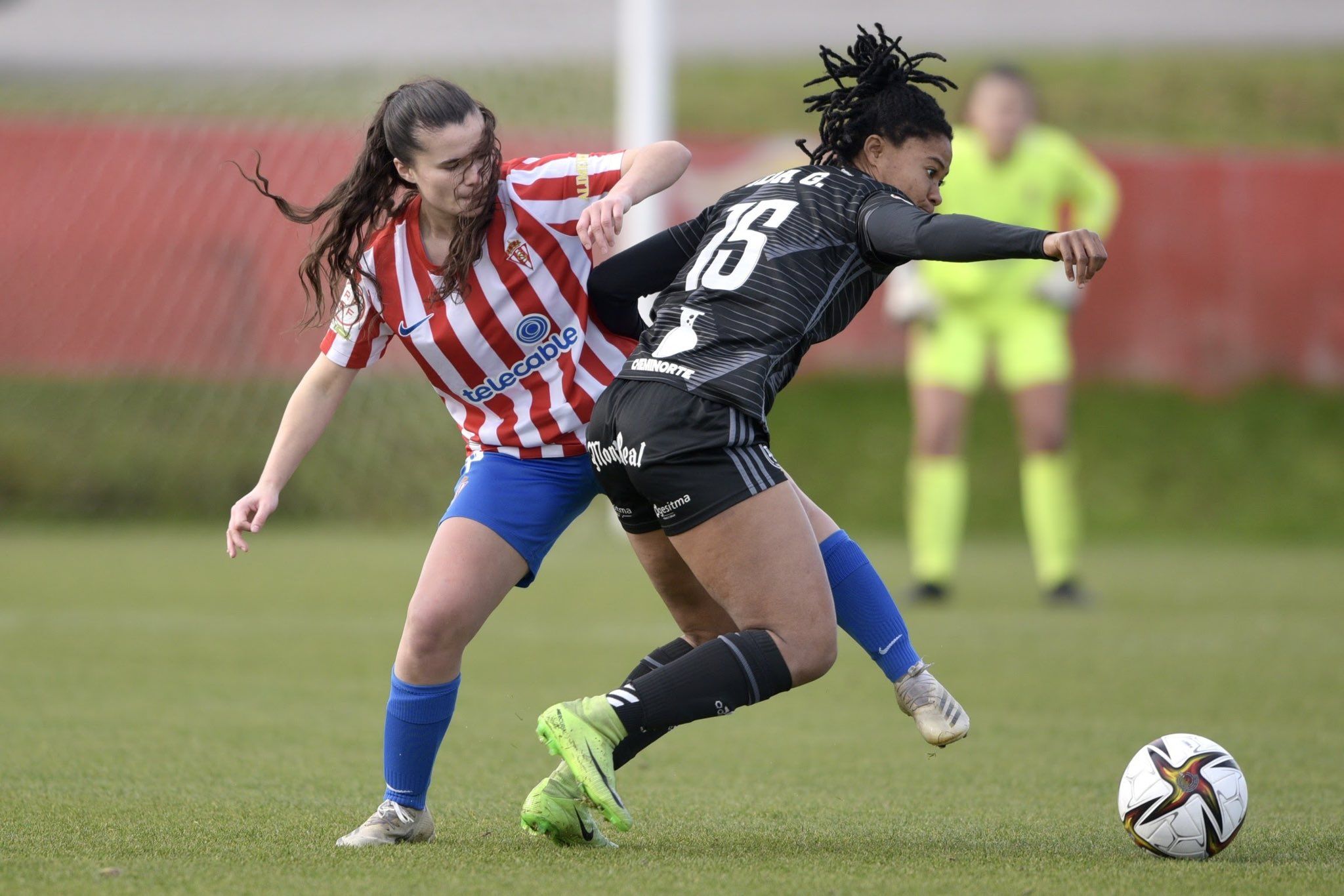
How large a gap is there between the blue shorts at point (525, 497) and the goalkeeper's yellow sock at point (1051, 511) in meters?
4.86

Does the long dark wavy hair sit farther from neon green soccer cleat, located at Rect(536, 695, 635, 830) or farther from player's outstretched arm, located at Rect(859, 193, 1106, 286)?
neon green soccer cleat, located at Rect(536, 695, 635, 830)

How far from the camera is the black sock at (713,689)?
9.92 ft

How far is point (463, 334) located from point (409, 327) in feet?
0.40

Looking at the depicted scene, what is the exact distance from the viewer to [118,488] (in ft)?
40.2

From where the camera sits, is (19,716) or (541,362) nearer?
(541,362)

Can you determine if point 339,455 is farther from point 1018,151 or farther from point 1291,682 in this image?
point 1291,682

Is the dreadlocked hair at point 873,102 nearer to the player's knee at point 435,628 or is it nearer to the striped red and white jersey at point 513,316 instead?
the striped red and white jersey at point 513,316

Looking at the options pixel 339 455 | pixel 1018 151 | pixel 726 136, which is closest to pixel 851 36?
pixel 726 136

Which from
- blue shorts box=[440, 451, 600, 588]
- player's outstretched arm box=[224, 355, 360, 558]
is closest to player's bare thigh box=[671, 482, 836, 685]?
blue shorts box=[440, 451, 600, 588]

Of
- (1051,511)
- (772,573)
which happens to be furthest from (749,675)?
(1051,511)

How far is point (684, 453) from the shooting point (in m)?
3.02

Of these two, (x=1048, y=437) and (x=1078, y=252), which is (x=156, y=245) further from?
(x=1078, y=252)

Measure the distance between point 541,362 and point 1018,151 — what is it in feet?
17.4

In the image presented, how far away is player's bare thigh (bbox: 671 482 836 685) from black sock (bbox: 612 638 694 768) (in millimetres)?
207
